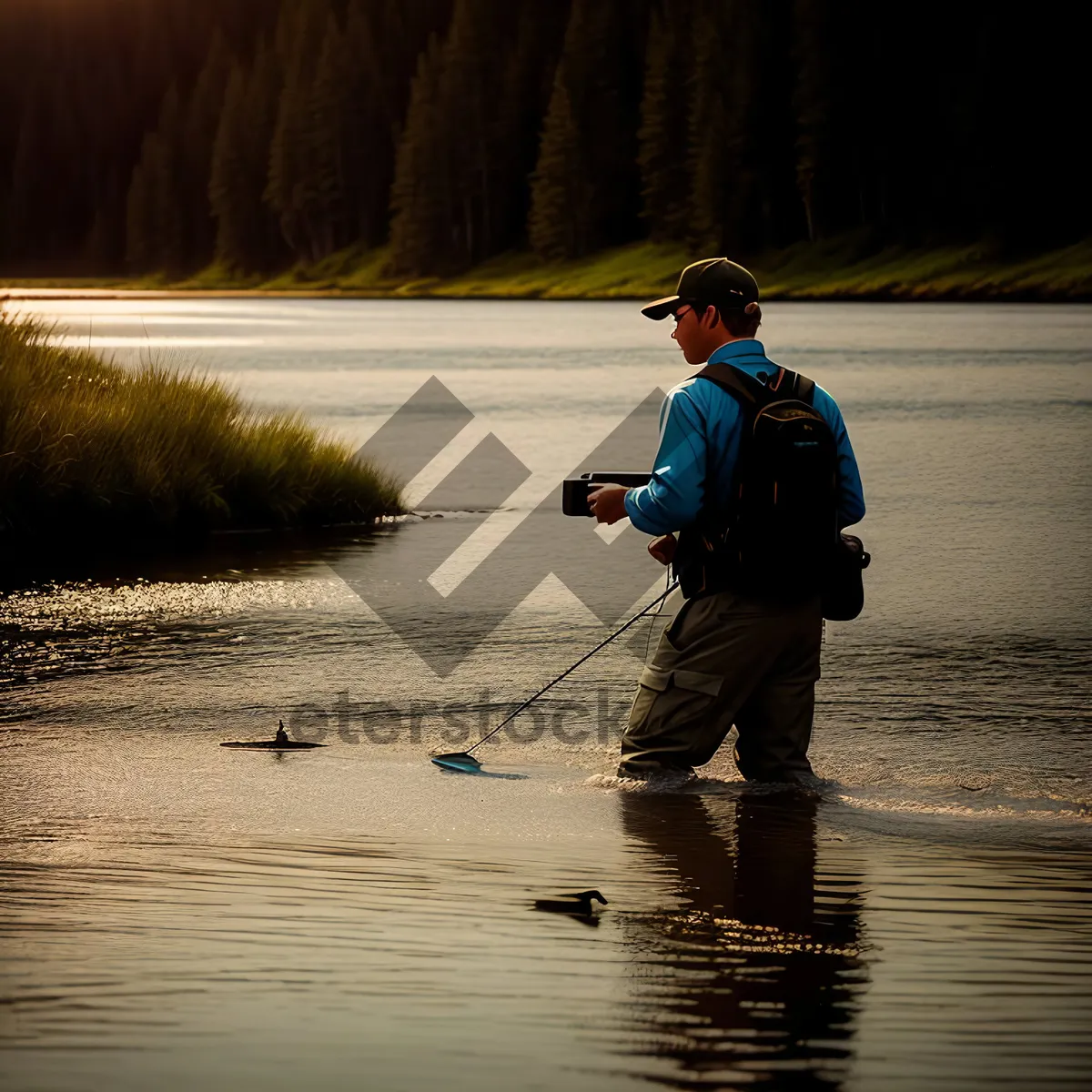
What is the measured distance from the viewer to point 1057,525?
14727 mm

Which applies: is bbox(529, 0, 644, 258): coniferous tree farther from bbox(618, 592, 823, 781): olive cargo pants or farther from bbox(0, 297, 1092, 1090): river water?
bbox(618, 592, 823, 781): olive cargo pants

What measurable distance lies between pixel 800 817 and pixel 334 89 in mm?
131383

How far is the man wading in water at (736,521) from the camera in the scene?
567cm

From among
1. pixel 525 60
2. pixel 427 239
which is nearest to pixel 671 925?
pixel 427 239

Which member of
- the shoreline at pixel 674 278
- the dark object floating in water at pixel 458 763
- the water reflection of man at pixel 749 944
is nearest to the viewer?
the water reflection of man at pixel 749 944

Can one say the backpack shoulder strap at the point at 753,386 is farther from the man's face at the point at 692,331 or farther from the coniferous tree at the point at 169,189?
the coniferous tree at the point at 169,189

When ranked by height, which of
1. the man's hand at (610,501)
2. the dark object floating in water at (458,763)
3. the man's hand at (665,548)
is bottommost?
the dark object floating in water at (458,763)

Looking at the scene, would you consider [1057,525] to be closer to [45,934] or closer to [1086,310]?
[45,934]

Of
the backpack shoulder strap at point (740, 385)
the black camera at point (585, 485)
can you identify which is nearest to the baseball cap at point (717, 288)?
the backpack shoulder strap at point (740, 385)

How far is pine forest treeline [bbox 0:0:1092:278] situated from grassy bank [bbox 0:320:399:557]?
74.8 metres

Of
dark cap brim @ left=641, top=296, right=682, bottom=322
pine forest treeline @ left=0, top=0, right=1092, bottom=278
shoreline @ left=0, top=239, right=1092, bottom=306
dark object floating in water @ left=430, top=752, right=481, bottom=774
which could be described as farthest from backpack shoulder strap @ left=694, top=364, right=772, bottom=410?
pine forest treeline @ left=0, top=0, right=1092, bottom=278

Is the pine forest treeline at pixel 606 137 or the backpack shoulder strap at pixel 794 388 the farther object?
the pine forest treeline at pixel 606 137

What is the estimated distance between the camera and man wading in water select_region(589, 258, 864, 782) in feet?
18.6

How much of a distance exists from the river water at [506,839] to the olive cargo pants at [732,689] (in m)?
0.15
